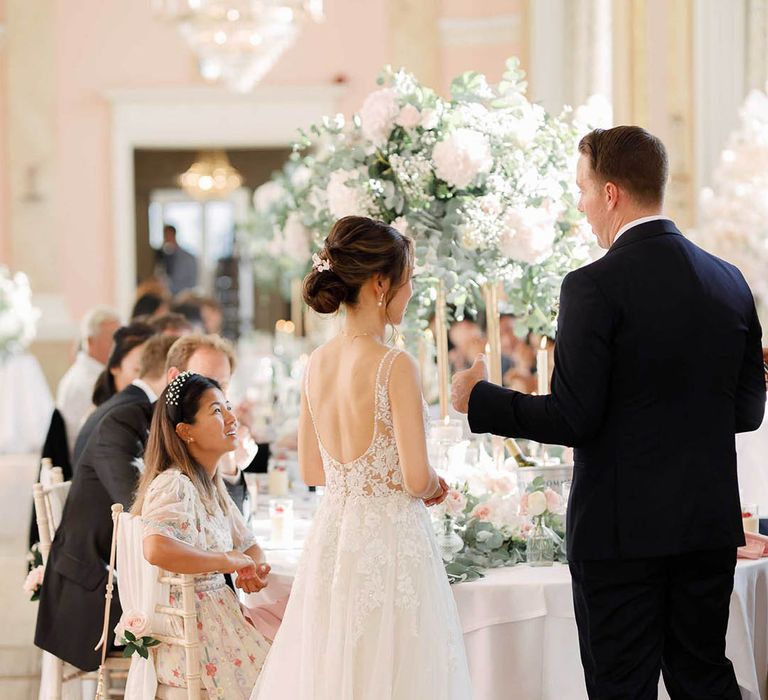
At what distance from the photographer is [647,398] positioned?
2.77 meters

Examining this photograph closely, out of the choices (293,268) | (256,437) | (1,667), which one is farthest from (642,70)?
(1,667)

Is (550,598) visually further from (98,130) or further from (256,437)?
(98,130)

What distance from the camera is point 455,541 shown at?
3.52 m

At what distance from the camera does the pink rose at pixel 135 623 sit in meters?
3.35

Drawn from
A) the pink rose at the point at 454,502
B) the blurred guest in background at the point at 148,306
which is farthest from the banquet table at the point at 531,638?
Answer: the blurred guest in background at the point at 148,306

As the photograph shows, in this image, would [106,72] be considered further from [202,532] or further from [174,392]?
[202,532]

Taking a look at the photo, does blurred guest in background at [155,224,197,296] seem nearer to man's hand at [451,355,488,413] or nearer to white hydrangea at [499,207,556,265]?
white hydrangea at [499,207,556,265]

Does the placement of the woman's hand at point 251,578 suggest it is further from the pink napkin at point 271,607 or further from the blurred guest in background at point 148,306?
the blurred guest in background at point 148,306

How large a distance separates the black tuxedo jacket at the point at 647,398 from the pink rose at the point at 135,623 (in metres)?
1.16

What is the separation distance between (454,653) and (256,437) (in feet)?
11.1

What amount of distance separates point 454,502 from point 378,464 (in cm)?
54

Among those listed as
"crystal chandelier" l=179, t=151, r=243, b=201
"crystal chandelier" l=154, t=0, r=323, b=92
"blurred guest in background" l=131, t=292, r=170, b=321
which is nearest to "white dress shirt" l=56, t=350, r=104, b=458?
"blurred guest in background" l=131, t=292, r=170, b=321

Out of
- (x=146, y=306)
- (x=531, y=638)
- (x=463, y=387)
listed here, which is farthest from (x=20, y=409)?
(x=463, y=387)

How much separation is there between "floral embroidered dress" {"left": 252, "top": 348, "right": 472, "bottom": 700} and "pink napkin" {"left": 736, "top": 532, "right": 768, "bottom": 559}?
0.91 metres
